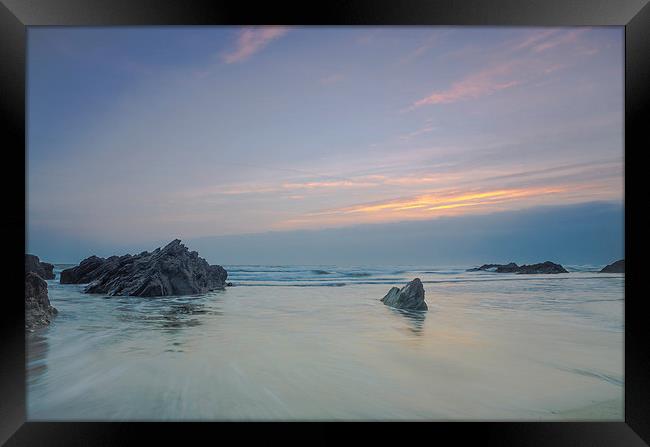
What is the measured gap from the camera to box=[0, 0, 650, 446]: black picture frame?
5.01 feet

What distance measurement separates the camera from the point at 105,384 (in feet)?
6.81

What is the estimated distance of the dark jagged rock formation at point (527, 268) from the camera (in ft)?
16.3

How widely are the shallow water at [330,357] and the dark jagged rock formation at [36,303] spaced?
3.8 inches

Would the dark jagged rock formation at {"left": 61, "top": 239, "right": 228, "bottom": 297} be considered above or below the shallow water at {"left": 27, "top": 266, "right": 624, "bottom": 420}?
above

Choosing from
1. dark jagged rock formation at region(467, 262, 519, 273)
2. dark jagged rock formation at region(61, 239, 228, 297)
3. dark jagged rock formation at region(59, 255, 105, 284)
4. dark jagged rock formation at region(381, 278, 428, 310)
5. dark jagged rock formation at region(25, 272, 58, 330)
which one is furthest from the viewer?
dark jagged rock formation at region(467, 262, 519, 273)

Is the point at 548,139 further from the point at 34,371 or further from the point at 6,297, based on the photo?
the point at 34,371

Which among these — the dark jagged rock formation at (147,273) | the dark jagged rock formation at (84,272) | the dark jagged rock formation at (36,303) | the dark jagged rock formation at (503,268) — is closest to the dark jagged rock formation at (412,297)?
the dark jagged rock formation at (503,268)

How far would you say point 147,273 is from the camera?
13.4ft

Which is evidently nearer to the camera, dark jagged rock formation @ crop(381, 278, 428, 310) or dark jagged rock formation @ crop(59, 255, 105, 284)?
dark jagged rock formation @ crop(381, 278, 428, 310)

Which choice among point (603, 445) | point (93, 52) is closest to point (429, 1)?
point (603, 445)

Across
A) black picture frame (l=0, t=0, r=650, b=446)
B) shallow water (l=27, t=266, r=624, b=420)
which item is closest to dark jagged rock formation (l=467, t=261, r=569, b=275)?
shallow water (l=27, t=266, r=624, b=420)

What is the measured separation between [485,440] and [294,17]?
2172 mm

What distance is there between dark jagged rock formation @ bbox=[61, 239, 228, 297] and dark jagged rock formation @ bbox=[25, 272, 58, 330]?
1.05 meters

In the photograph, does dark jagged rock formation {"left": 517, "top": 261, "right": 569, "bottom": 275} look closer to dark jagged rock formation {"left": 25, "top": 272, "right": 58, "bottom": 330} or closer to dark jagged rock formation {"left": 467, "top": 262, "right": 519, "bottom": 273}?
dark jagged rock formation {"left": 467, "top": 262, "right": 519, "bottom": 273}
